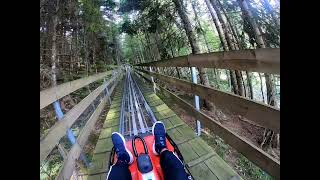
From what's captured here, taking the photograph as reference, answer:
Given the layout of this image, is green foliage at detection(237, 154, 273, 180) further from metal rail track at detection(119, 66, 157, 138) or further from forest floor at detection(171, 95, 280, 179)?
metal rail track at detection(119, 66, 157, 138)

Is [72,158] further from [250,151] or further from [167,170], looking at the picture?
[250,151]

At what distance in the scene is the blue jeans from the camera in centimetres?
190

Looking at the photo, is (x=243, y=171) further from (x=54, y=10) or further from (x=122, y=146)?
(x=54, y=10)

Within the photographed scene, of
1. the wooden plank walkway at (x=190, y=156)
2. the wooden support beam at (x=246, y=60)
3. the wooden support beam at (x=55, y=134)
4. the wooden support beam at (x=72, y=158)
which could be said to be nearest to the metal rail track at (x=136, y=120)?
the wooden plank walkway at (x=190, y=156)

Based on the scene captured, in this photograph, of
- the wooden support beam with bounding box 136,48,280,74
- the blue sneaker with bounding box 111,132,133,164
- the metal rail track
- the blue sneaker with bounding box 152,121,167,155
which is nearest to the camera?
the wooden support beam with bounding box 136,48,280,74

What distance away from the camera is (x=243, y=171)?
3.53 metres

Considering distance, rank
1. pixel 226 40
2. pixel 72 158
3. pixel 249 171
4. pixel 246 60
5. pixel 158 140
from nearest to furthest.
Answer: pixel 246 60 → pixel 72 158 → pixel 158 140 → pixel 249 171 → pixel 226 40

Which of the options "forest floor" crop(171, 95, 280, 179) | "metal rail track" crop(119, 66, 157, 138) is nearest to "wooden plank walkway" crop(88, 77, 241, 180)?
"metal rail track" crop(119, 66, 157, 138)

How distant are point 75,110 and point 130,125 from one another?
131 cm

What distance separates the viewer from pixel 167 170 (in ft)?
6.51

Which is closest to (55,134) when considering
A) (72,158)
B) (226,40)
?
(72,158)

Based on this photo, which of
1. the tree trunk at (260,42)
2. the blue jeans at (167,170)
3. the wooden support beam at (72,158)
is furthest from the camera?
the tree trunk at (260,42)

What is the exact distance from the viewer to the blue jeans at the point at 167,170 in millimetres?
1897

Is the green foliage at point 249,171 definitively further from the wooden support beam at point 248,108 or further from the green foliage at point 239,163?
the wooden support beam at point 248,108
